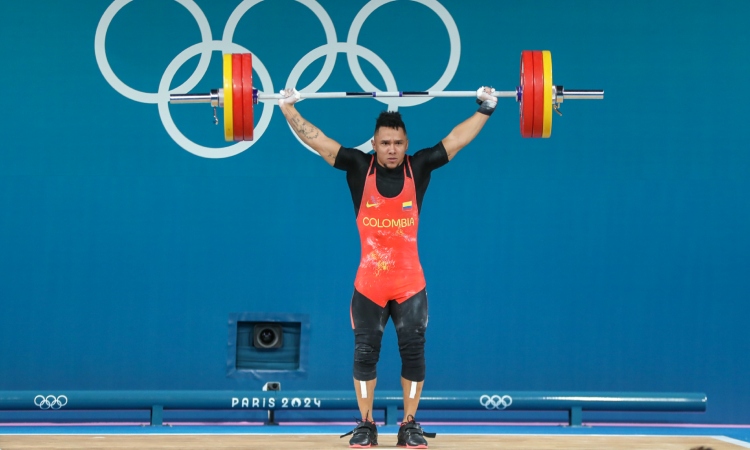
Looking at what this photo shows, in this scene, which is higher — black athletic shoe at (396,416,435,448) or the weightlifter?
the weightlifter

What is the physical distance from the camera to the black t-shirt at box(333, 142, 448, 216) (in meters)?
3.74

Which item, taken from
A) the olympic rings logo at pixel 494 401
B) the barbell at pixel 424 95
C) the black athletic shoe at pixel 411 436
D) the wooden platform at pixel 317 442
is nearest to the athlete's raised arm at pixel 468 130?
the barbell at pixel 424 95

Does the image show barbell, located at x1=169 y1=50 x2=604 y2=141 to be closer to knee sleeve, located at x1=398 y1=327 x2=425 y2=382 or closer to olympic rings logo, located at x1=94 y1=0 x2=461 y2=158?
knee sleeve, located at x1=398 y1=327 x2=425 y2=382

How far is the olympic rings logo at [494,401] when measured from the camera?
5102 millimetres

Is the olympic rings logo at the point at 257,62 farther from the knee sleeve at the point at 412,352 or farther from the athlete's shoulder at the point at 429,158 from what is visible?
the knee sleeve at the point at 412,352

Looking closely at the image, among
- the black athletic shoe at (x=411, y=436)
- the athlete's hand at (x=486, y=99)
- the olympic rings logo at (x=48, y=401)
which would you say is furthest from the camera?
the olympic rings logo at (x=48, y=401)

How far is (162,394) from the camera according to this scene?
5.07 metres

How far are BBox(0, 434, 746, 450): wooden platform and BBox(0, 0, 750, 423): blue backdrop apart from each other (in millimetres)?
1024

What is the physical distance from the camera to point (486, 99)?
150 inches

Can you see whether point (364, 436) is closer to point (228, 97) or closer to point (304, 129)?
point (304, 129)

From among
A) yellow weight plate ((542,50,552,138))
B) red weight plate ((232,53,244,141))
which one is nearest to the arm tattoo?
red weight plate ((232,53,244,141))

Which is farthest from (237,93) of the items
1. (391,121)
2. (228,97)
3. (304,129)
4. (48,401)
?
(48,401)

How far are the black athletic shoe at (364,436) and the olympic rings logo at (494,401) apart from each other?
1.55 meters

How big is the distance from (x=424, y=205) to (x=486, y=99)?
1.64 metres
